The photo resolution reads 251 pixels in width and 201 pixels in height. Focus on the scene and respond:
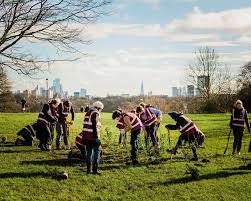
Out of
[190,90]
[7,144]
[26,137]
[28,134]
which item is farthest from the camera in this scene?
[190,90]

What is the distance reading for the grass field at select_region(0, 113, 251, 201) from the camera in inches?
384

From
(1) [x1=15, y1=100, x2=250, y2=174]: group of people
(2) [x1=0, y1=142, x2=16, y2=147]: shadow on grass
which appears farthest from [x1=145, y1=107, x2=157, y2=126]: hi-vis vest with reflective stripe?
(2) [x1=0, y1=142, x2=16, y2=147]: shadow on grass

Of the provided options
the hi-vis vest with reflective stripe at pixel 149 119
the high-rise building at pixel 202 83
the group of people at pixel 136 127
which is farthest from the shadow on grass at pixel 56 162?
the high-rise building at pixel 202 83

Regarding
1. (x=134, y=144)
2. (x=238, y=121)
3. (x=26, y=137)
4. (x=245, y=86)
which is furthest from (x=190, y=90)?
(x=134, y=144)

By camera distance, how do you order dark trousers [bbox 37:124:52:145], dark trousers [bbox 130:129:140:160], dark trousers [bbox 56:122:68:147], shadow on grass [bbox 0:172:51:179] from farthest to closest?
dark trousers [bbox 56:122:68:147]
dark trousers [bbox 37:124:52:145]
dark trousers [bbox 130:129:140:160]
shadow on grass [bbox 0:172:51:179]

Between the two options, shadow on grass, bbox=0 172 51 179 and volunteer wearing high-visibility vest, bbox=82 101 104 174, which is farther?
volunteer wearing high-visibility vest, bbox=82 101 104 174

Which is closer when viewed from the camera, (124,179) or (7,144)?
(124,179)

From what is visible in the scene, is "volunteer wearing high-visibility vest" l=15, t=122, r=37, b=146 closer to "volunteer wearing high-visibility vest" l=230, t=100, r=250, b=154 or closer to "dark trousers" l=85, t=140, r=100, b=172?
"dark trousers" l=85, t=140, r=100, b=172

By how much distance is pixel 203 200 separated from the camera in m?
9.58

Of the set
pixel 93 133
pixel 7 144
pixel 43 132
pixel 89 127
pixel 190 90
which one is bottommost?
pixel 7 144

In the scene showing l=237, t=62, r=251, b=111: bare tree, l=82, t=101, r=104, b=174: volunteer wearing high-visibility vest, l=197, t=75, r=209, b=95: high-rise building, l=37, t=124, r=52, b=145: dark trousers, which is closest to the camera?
l=82, t=101, r=104, b=174: volunteer wearing high-visibility vest

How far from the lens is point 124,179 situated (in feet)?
36.7

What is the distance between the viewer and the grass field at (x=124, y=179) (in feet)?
32.0

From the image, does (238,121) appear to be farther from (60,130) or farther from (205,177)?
(60,130)
